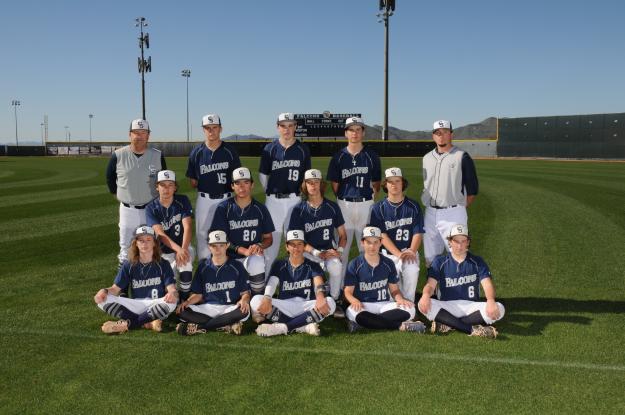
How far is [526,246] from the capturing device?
953 cm

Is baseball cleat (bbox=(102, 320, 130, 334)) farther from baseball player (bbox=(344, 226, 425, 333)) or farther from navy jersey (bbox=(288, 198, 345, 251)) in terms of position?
baseball player (bbox=(344, 226, 425, 333))

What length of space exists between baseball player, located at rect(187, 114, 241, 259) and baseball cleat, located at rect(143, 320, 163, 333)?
4.26 feet

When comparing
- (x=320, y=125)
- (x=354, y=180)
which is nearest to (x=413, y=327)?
(x=354, y=180)

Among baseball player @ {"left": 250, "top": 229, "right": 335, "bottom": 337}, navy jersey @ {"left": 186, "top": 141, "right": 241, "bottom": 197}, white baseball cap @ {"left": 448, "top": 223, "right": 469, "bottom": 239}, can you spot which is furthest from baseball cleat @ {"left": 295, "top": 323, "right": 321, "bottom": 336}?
navy jersey @ {"left": 186, "top": 141, "right": 241, "bottom": 197}

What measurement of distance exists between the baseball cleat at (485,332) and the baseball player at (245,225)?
7.63ft

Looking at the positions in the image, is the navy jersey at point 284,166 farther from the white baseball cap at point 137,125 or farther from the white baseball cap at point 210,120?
the white baseball cap at point 137,125

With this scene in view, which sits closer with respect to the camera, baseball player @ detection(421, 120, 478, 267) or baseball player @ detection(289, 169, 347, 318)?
baseball player @ detection(289, 169, 347, 318)

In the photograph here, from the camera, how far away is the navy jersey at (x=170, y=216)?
6086 mm

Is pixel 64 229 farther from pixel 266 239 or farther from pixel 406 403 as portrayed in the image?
pixel 406 403

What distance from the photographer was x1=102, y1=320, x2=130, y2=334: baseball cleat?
17.4ft

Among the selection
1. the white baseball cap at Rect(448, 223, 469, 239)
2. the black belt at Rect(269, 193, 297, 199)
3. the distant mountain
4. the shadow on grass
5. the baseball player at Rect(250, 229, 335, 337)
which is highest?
the distant mountain

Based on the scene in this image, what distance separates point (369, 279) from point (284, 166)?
192cm

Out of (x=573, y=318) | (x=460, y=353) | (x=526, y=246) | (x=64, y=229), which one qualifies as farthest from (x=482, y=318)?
(x=64, y=229)

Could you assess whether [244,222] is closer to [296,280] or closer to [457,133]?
[296,280]
